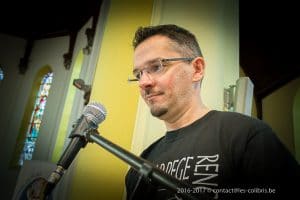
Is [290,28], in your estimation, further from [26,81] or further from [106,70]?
[26,81]

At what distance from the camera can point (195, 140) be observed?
40.9 inches

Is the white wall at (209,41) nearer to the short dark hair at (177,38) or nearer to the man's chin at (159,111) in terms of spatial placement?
the short dark hair at (177,38)

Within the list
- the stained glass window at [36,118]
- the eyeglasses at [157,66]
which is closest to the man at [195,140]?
the eyeglasses at [157,66]

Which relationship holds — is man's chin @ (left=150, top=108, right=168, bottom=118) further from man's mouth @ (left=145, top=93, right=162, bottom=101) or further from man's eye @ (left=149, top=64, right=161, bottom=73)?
man's eye @ (left=149, top=64, right=161, bottom=73)

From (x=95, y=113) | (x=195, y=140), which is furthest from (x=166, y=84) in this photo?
(x=95, y=113)

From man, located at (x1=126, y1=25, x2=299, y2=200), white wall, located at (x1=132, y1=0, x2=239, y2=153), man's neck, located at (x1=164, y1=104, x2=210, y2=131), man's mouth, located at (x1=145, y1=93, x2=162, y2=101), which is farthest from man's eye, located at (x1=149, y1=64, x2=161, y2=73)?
white wall, located at (x1=132, y1=0, x2=239, y2=153)

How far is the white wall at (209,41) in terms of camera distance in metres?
1.63

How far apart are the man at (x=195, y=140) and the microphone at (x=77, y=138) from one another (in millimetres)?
221

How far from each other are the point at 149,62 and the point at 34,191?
72 centimetres

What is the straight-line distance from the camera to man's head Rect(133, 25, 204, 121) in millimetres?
1184

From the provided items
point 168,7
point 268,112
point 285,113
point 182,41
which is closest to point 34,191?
point 182,41

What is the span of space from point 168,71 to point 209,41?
65 centimetres

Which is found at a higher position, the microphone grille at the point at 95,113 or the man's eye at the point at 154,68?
the man's eye at the point at 154,68

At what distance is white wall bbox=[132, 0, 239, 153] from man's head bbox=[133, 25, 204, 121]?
330 millimetres
